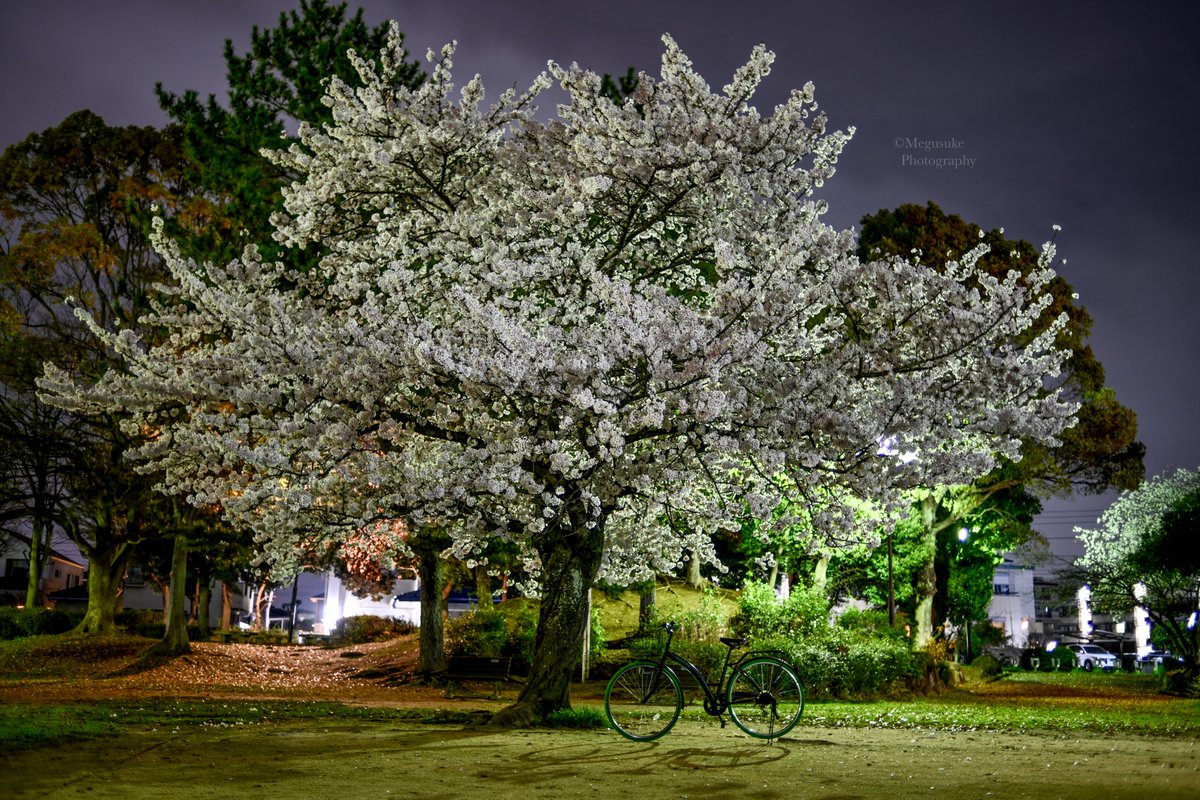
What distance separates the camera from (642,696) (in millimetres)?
11844

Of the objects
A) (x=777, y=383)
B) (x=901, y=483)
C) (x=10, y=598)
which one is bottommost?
(x=10, y=598)

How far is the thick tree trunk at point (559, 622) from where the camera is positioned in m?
Result: 12.5

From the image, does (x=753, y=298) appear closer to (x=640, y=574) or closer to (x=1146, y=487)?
(x=640, y=574)

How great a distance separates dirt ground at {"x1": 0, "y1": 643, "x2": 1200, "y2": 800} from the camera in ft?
24.1

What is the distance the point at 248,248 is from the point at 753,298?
25.1 feet

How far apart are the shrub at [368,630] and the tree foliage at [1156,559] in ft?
94.2

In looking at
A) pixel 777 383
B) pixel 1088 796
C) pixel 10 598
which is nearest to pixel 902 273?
pixel 777 383

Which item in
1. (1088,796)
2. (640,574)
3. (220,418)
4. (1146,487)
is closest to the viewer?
(1088,796)

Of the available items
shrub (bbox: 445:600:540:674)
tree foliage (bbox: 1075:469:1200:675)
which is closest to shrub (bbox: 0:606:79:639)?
shrub (bbox: 445:600:540:674)

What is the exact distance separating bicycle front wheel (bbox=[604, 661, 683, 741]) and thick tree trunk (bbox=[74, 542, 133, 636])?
22.1 m

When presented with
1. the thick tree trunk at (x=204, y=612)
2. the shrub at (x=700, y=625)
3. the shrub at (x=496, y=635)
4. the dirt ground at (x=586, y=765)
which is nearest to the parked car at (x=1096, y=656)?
the shrub at (x=700, y=625)

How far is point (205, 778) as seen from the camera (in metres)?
7.59

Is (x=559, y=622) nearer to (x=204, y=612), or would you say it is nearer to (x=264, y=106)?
(x=264, y=106)

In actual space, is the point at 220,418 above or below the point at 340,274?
below
